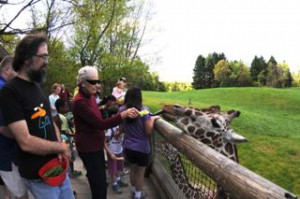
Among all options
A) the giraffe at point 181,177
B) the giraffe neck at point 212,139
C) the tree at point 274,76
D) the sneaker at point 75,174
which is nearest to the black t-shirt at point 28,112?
the giraffe neck at point 212,139

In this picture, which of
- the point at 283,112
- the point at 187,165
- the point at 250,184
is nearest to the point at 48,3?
the point at 187,165

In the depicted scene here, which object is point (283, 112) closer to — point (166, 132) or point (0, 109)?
point (166, 132)

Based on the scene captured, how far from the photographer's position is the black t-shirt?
2.92m

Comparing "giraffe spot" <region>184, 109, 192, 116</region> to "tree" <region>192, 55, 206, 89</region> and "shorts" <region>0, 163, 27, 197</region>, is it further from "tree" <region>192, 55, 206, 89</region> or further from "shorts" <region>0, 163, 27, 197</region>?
"tree" <region>192, 55, 206, 89</region>

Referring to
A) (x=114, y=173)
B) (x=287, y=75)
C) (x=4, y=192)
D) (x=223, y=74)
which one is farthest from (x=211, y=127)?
(x=287, y=75)

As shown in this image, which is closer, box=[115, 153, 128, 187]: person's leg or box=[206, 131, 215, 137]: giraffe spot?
box=[206, 131, 215, 137]: giraffe spot

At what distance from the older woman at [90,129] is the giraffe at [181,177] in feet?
3.00

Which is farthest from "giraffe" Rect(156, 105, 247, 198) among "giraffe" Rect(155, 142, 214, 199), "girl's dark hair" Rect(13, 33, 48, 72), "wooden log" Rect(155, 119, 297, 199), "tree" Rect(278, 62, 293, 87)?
"tree" Rect(278, 62, 293, 87)

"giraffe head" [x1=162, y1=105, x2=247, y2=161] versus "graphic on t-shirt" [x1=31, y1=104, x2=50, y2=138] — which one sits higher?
"graphic on t-shirt" [x1=31, y1=104, x2=50, y2=138]

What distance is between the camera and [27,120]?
118 inches

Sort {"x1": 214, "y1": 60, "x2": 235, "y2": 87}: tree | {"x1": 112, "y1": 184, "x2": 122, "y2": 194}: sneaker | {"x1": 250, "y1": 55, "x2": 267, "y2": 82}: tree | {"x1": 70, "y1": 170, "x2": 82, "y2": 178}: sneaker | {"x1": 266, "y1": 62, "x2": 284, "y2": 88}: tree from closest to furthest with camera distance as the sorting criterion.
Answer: {"x1": 112, "y1": 184, "x2": 122, "y2": 194}: sneaker < {"x1": 70, "y1": 170, "x2": 82, "y2": 178}: sneaker < {"x1": 266, "y1": 62, "x2": 284, "y2": 88}: tree < {"x1": 214, "y1": 60, "x2": 235, "y2": 87}: tree < {"x1": 250, "y1": 55, "x2": 267, "y2": 82}: tree

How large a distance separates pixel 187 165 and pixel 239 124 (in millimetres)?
16638

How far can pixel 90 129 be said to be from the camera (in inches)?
185

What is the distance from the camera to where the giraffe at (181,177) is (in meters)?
4.31
